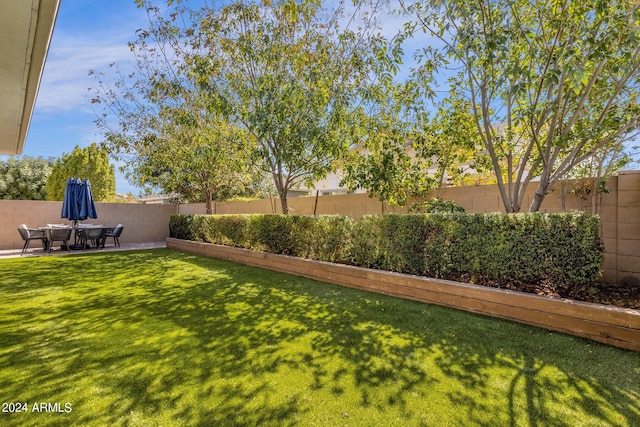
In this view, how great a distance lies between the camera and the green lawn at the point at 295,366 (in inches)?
91.7

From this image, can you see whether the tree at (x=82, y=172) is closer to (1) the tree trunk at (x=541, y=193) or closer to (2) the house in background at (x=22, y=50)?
(2) the house in background at (x=22, y=50)

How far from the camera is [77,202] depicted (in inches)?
425

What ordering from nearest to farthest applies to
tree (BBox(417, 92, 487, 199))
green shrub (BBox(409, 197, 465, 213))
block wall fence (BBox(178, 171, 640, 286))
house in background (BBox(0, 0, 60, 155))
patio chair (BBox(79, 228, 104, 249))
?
house in background (BBox(0, 0, 60, 155)), block wall fence (BBox(178, 171, 640, 286)), green shrub (BBox(409, 197, 465, 213)), tree (BBox(417, 92, 487, 199)), patio chair (BBox(79, 228, 104, 249))

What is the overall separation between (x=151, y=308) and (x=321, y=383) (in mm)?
3278

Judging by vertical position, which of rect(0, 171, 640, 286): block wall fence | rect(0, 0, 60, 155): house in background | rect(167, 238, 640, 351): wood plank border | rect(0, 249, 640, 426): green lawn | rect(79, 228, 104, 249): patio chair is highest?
rect(0, 0, 60, 155): house in background

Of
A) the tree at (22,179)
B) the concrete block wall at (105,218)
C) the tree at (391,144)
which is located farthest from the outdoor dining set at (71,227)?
the tree at (22,179)

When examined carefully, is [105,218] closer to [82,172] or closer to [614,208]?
[82,172]

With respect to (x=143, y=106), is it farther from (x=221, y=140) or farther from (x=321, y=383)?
(x=321, y=383)

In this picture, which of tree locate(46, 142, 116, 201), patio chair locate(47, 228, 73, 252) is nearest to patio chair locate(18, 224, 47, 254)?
patio chair locate(47, 228, 73, 252)

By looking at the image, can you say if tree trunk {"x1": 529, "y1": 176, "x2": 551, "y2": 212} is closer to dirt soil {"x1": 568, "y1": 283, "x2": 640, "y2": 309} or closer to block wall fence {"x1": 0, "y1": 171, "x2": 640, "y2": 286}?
block wall fence {"x1": 0, "y1": 171, "x2": 640, "y2": 286}

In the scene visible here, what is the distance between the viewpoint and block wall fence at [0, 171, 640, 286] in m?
4.68

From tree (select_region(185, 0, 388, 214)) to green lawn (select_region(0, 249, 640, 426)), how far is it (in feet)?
13.2

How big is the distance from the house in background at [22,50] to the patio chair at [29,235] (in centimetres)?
526

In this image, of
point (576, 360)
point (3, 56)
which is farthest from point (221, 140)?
point (576, 360)
